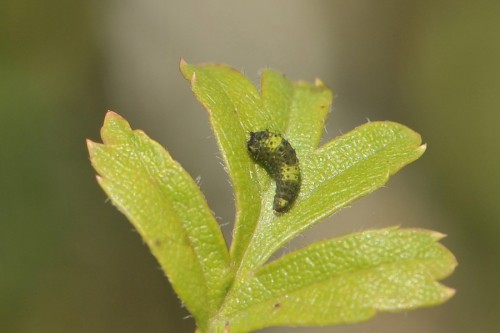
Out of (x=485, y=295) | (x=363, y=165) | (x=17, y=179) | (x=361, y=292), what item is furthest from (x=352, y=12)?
(x=361, y=292)

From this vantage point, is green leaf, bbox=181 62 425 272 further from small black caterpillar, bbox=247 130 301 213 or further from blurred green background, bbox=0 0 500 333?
blurred green background, bbox=0 0 500 333

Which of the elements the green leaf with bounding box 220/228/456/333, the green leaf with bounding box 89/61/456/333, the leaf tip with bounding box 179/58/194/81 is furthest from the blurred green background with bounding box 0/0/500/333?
the green leaf with bounding box 220/228/456/333

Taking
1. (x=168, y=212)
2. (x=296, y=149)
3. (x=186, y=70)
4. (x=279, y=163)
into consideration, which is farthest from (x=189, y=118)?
(x=168, y=212)

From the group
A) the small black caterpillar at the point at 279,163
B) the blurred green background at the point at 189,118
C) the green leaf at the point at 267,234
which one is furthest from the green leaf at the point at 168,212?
the blurred green background at the point at 189,118

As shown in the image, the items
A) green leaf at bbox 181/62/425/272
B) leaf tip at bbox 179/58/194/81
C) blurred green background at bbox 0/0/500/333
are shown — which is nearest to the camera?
green leaf at bbox 181/62/425/272

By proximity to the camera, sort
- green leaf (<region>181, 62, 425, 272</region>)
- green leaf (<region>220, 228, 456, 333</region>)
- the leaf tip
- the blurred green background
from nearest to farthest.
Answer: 1. green leaf (<region>220, 228, 456, 333</region>)
2. green leaf (<region>181, 62, 425, 272</region>)
3. the leaf tip
4. the blurred green background

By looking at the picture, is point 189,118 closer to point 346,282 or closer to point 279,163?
point 279,163
